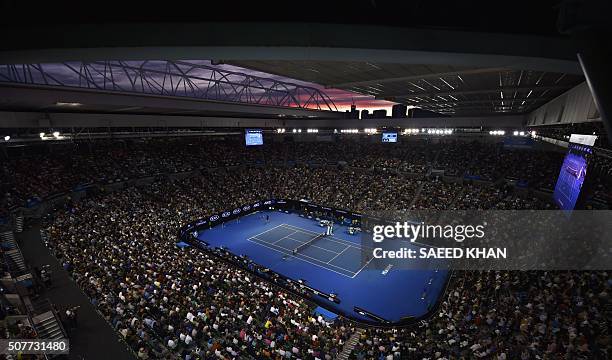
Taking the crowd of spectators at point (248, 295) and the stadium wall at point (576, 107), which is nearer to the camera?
the stadium wall at point (576, 107)

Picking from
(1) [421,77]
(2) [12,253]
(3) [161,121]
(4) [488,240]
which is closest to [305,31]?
(1) [421,77]

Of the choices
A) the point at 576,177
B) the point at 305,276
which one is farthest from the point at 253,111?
the point at 576,177

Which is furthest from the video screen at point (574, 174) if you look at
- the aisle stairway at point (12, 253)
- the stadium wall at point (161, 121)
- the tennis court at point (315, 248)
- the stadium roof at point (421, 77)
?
the aisle stairway at point (12, 253)

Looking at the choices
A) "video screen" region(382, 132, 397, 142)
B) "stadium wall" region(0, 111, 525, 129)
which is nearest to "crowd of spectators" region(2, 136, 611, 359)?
"stadium wall" region(0, 111, 525, 129)

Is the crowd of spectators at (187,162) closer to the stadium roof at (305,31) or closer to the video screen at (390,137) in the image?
the video screen at (390,137)

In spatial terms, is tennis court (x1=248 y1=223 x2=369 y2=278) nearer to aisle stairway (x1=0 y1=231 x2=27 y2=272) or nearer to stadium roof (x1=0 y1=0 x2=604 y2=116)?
aisle stairway (x1=0 y1=231 x2=27 y2=272)

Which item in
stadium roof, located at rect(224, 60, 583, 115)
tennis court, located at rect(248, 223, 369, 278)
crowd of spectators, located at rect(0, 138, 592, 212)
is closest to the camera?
stadium roof, located at rect(224, 60, 583, 115)
